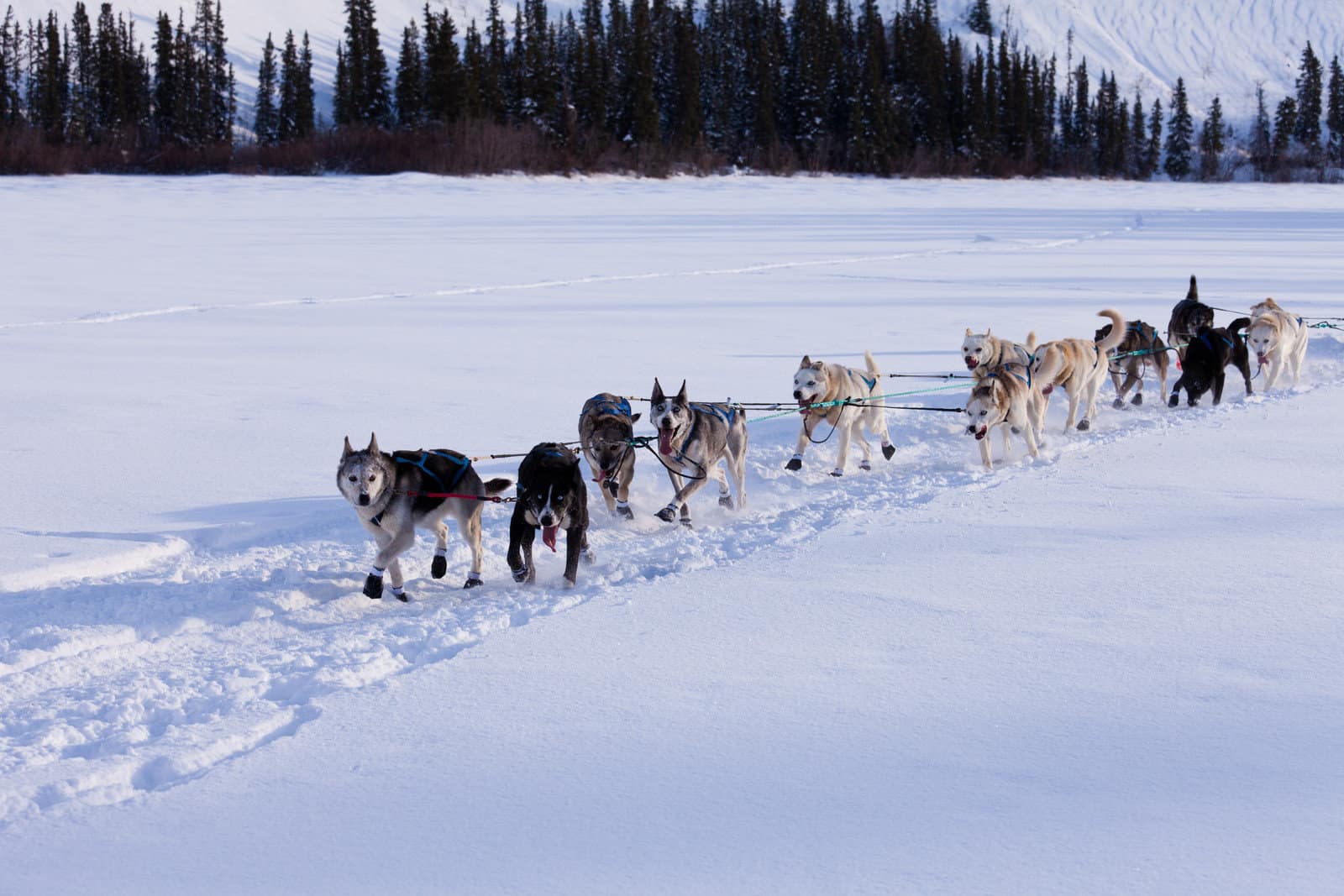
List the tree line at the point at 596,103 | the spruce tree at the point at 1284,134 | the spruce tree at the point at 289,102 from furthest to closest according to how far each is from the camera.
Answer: the spruce tree at the point at 1284,134, the spruce tree at the point at 289,102, the tree line at the point at 596,103

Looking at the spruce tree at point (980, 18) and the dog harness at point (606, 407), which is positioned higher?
the spruce tree at point (980, 18)

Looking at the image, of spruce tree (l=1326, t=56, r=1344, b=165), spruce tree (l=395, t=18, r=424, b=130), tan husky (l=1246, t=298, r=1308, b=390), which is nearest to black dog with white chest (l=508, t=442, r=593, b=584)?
tan husky (l=1246, t=298, r=1308, b=390)

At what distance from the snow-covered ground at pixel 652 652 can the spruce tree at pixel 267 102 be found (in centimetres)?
4664

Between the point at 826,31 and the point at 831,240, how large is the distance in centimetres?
3620

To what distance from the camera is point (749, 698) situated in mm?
3129

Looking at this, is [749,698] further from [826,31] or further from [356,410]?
[826,31]

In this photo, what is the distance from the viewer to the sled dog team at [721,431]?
436 centimetres

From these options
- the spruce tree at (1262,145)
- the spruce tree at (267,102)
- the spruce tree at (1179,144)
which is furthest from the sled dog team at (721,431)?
the spruce tree at (1179,144)

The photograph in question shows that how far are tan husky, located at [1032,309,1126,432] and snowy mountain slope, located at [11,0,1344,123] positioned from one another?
7681 cm

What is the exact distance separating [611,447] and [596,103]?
40.6 metres

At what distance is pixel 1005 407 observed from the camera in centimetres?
636

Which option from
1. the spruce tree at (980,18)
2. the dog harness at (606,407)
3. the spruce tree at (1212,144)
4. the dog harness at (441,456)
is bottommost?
the dog harness at (441,456)

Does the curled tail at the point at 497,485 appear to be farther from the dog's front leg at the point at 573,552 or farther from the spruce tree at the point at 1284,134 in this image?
the spruce tree at the point at 1284,134

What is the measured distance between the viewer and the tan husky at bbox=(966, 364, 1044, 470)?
6191mm
